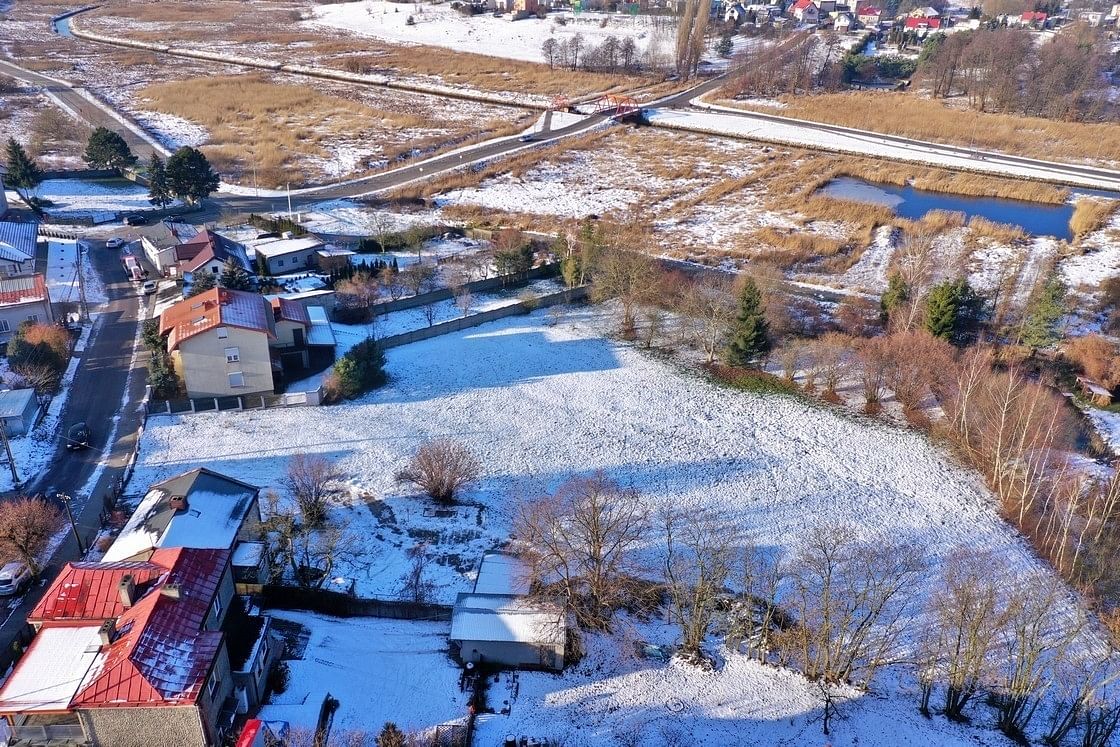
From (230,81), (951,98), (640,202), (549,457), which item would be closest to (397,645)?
(549,457)

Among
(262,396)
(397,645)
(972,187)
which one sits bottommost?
(397,645)

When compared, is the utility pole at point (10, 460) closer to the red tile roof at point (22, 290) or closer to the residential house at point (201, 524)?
the residential house at point (201, 524)

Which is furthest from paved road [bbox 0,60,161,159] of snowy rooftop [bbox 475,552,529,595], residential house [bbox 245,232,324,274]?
snowy rooftop [bbox 475,552,529,595]

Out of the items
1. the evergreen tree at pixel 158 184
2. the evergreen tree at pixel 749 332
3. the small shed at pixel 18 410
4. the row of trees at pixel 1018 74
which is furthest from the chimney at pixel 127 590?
the row of trees at pixel 1018 74

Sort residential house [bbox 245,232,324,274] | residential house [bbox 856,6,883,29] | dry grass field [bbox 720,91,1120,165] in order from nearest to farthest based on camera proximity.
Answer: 1. residential house [bbox 245,232,324,274]
2. dry grass field [bbox 720,91,1120,165]
3. residential house [bbox 856,6,883,29]

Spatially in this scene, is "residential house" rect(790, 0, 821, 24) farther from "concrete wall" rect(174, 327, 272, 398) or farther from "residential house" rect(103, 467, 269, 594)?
"residential house" rect(103, 467, 269, 594)

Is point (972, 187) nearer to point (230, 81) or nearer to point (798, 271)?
→ point (798, 271)
